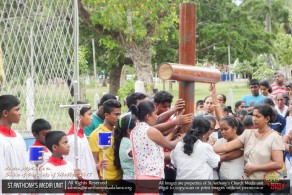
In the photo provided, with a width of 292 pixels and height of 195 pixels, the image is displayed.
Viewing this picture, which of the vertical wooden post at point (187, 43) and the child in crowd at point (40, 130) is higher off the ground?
the vertical wooden post at point (187, 43)

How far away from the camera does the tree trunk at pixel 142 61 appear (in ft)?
47.6

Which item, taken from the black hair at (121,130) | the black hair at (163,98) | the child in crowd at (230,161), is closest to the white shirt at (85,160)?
the black hair at (121,130)

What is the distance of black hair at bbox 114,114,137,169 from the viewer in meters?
5.89

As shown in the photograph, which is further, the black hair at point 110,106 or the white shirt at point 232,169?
the black hair at point 110,106

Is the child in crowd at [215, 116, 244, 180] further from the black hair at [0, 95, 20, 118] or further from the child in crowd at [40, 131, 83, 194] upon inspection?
the black hair at [0, 95, 20, 118]

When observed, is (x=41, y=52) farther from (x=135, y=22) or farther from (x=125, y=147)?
(x=135, y=22)

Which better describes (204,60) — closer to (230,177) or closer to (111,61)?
(111,61)

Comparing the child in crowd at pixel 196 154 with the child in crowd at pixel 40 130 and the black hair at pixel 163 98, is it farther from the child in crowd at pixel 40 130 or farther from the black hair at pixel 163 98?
the child in crowd at pixel 40 130

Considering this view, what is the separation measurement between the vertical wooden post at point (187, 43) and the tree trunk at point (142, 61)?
9.15 m

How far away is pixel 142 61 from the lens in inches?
580

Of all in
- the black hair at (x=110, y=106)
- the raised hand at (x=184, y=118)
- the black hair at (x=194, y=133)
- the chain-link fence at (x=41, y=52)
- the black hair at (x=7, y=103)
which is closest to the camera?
the black hair at (x=7, y=103)

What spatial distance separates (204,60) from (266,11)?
4429 millimetres

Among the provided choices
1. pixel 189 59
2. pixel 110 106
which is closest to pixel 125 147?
pixel 110 106

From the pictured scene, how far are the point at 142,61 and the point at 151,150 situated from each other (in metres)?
9.41
